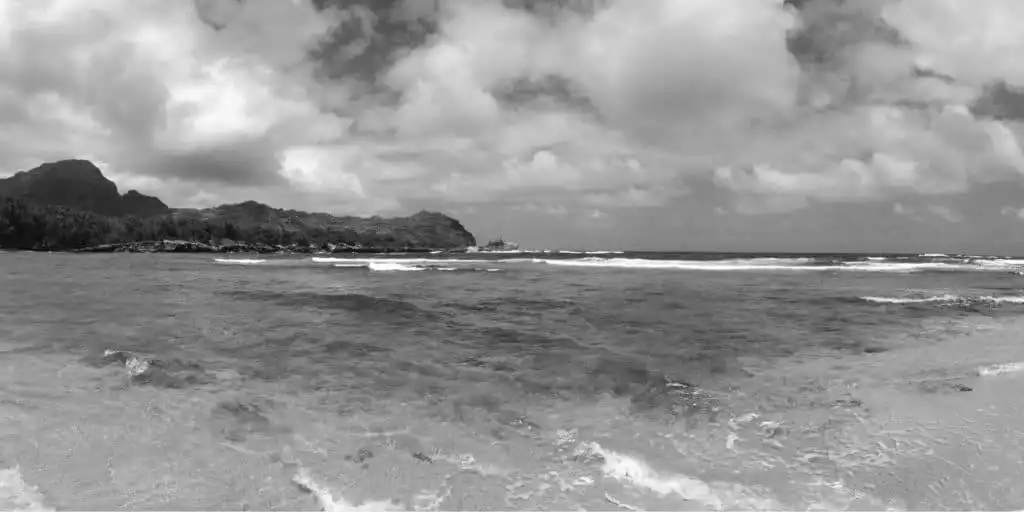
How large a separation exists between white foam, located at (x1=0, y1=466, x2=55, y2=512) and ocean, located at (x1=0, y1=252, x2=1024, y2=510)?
35 millimetres

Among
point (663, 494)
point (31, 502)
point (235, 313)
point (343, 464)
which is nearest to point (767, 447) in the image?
point (663, 494)

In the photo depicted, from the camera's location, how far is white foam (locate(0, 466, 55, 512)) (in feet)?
18.2

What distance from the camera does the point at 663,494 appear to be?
614cm

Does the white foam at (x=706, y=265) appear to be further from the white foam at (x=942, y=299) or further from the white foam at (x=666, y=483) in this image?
the white foam at (x=666, y=483)

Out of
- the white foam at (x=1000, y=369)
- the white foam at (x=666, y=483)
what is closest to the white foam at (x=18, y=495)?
the white foam at (x=666, y=483)

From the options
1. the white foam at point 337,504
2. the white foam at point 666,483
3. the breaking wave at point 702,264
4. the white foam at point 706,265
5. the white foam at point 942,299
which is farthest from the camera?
the white foam at point 706,265

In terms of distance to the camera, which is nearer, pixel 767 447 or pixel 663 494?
pixel 663 494

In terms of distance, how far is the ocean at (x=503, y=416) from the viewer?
6.16 meters

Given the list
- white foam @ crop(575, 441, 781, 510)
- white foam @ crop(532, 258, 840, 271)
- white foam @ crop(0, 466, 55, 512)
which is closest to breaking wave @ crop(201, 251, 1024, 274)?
white foam @ crop(532, 258, 840, 271)

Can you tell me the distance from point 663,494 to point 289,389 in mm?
7015

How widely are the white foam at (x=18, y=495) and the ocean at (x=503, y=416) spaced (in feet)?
0.12

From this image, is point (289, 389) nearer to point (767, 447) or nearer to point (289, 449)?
point (289, 449)

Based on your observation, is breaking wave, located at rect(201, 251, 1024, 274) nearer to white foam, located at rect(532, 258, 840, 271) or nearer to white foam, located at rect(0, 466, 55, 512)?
white foam, located at rect(532, 258, 840, 271)

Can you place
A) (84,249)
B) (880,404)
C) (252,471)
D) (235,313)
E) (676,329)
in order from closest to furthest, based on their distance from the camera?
(252,471) < (880,404) < (676,329) < (235,313) < (84,249)
